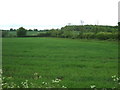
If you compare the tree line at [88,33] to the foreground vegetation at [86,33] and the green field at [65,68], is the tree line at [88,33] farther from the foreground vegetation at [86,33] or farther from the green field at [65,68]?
the green field at [65,68]

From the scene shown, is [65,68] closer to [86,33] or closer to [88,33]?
[88,33]

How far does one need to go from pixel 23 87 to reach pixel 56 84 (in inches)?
63.4

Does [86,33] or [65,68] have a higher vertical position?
[86,33]

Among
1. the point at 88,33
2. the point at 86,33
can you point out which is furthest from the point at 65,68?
the point at 86,33

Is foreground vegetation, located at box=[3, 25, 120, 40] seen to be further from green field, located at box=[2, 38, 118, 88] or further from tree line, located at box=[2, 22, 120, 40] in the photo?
green field, located at box=[2, 38, 118, 88]

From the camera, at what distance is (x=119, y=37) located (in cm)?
6494

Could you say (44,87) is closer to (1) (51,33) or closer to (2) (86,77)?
(2) (86,77)

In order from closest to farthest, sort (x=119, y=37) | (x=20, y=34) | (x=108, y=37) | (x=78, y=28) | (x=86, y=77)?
(x=86, y=77)
(x=119, y=37)
(x=108, y=37)
(x=20, y=34)
(x=78, y=28)

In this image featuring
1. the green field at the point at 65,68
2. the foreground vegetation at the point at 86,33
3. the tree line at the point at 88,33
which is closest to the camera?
the green field at the point at 65,68

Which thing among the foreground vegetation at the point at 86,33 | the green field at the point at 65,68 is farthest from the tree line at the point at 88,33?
the green field at the point at 65,68

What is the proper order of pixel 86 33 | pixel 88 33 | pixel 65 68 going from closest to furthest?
1. pixel 65 68
2. pixel 88 33
3. pixel 86 33

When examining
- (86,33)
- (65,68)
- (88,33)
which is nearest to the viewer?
(65,68)

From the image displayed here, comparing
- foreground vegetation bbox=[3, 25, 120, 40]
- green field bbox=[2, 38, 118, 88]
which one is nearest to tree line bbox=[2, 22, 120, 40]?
foreground vegetation bbox=[3, 25, 120, 40]

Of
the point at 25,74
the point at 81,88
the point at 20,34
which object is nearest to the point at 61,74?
the point at 25,74
